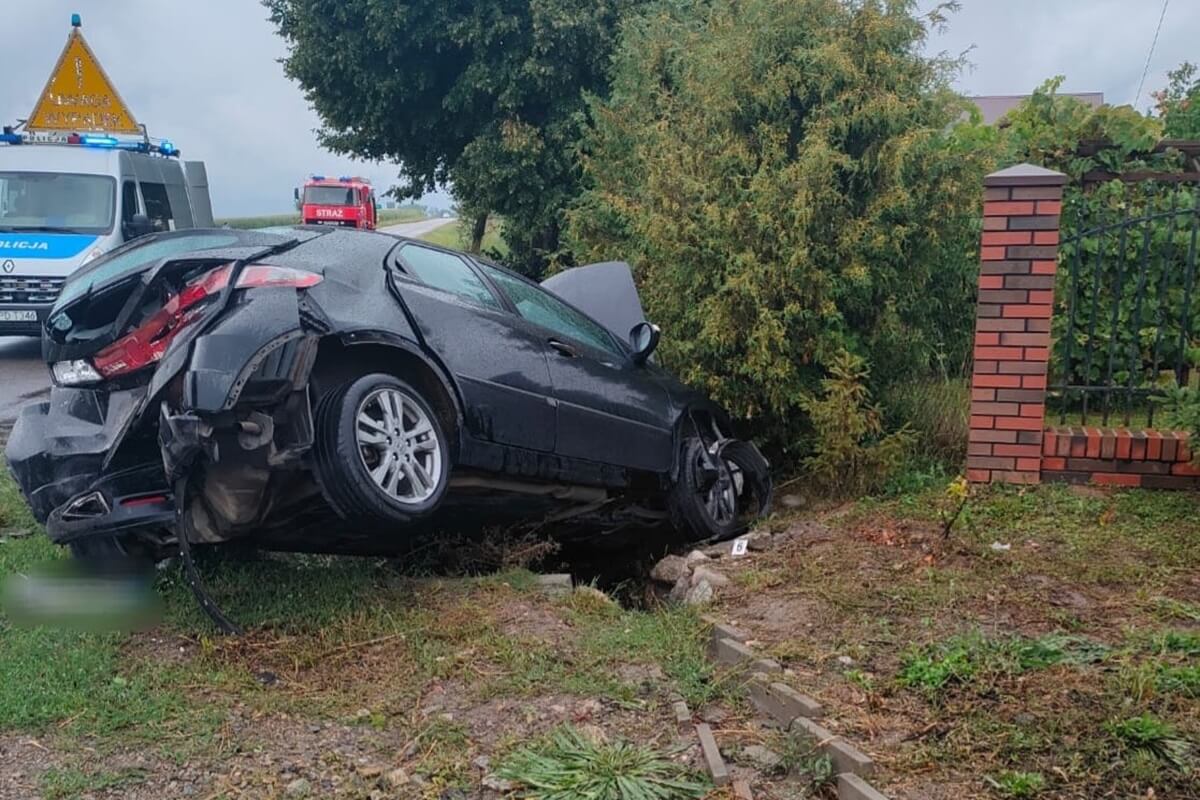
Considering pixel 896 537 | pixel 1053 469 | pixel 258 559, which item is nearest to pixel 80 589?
pixel 258 559

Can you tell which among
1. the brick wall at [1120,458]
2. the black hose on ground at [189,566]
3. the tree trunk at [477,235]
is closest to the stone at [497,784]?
the black hose on ground at [189,566]

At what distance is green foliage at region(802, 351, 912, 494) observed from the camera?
20.3ft

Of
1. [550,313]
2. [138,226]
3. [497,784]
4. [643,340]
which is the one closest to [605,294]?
[643,340]

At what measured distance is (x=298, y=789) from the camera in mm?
3033

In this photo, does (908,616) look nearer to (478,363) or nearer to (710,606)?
(710,606)

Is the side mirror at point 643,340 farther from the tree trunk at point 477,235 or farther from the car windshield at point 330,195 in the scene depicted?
the car windshield at point 330,195

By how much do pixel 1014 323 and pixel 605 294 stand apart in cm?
238

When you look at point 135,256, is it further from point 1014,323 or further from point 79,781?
point 1014,323

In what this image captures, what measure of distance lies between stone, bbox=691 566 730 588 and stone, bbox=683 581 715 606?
0.04 metres

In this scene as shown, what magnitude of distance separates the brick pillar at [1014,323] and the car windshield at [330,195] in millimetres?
27539

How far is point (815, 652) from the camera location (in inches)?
150

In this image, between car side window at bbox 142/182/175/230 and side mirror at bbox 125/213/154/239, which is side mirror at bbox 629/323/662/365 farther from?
car side window at bbox 142/182/175/230

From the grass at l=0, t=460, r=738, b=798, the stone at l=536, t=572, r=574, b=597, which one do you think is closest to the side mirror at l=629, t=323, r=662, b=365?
the stone at l=536, t=572, r=574, b=597

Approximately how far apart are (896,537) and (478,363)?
2.29 meters
